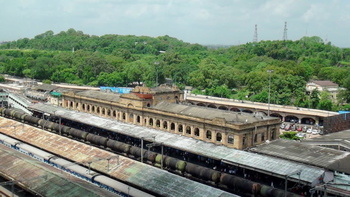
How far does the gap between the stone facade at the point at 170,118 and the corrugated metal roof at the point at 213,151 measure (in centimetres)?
300

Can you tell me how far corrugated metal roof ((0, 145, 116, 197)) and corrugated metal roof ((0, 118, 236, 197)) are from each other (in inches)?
197

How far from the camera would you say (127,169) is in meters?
43.0

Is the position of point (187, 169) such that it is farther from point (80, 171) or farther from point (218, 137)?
point (80, 171)

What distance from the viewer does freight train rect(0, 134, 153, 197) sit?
38.2 m

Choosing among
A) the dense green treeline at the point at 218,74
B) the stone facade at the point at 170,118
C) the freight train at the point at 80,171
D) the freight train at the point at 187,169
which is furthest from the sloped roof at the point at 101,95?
the dense green treeline at the point at 218,74

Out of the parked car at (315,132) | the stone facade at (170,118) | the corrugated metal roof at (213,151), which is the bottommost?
the parked car at (315,132)

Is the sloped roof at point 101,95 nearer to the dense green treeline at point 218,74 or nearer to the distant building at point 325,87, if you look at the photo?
the dense green treeline at point 218,74

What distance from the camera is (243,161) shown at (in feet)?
144

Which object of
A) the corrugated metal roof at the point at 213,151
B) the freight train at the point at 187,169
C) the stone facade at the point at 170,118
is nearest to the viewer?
the freight train at the point at 187,169

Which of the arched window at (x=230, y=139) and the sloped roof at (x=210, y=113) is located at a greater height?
the sloped roof at (x=210, y=113)

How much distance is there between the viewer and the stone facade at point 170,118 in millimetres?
51812

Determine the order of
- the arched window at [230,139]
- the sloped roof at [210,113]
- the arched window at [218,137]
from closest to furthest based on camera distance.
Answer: the arched window at [230,139], the arched window at [218,137], the sloped roof at [210,113]

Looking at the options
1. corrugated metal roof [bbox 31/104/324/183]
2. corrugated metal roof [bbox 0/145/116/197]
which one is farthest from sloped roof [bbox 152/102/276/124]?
corrugated metal roof [bbox 0/145/116/197]

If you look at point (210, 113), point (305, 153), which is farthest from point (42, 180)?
point (305, 153)
